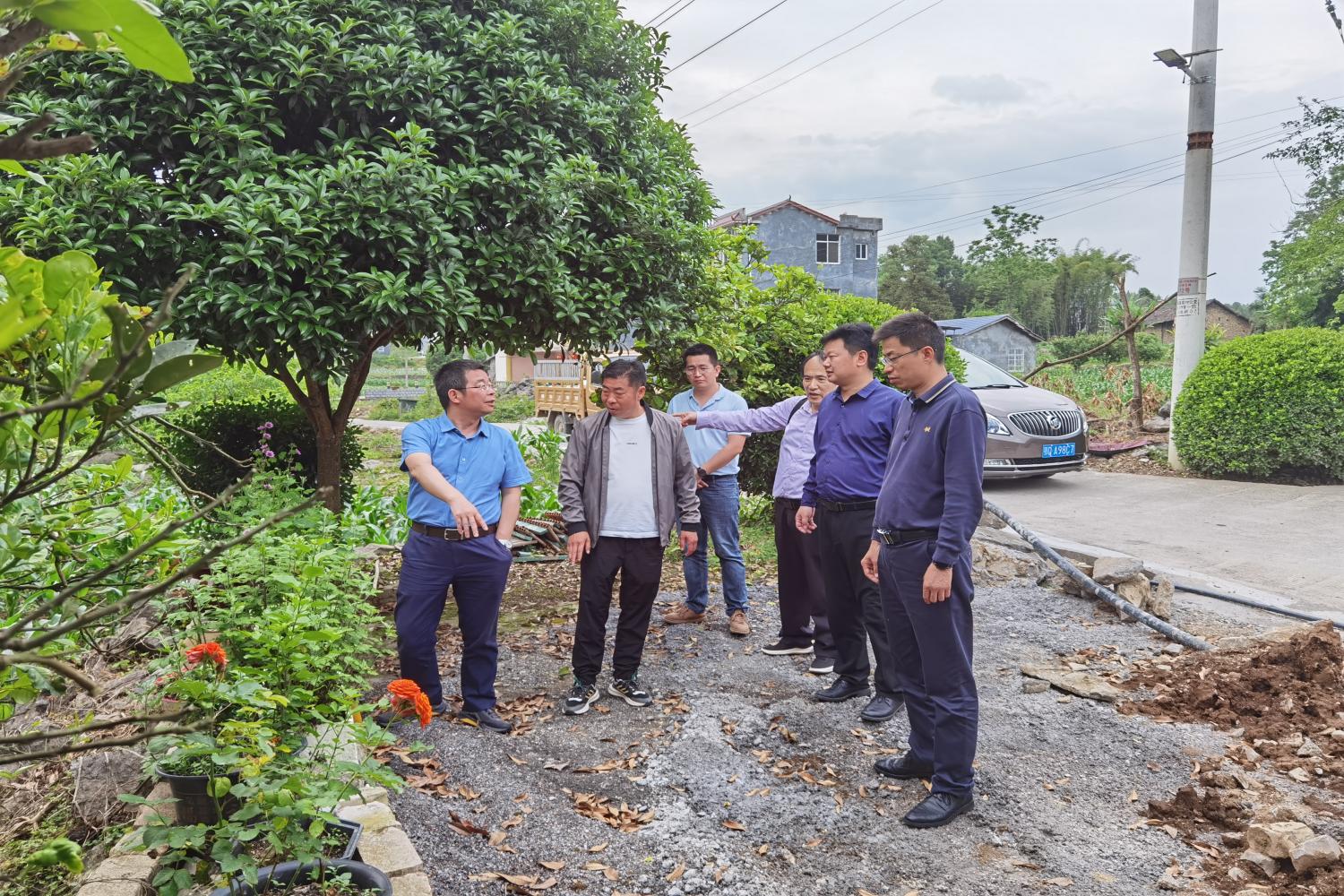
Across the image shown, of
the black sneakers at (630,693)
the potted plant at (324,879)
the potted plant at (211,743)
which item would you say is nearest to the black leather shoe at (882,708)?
the black sneakers at (630,693)

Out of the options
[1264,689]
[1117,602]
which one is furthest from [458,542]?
[1117,602]

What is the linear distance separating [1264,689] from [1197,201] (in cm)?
1009

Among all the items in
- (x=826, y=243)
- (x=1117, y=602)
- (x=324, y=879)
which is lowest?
(x=324, y=879)

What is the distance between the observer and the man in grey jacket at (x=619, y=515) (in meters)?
4.91

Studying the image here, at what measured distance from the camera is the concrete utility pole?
1246cm

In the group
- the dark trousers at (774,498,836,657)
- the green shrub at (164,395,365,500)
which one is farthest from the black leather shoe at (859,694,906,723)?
the green shrub at (164,395,365,500)

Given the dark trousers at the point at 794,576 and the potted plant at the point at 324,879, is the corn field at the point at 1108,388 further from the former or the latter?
the potted plant at the point at 324,879

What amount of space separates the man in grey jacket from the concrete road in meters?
4.53

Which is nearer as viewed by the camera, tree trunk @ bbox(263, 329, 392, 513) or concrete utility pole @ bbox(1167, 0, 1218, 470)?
tree trunk @ bbox(263, 329, 392, 513)

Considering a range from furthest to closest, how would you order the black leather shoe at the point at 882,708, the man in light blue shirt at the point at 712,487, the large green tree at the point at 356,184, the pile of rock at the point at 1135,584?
the man in light blue shirt at the point at 712,487, the pile of rock at the point at 1135,584, the black leather shoe at the point at 882,708, the large green tree at the point at 356,184

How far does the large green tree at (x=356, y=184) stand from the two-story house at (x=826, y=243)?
34173 millimetres

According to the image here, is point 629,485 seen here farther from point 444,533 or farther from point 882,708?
point 882,708

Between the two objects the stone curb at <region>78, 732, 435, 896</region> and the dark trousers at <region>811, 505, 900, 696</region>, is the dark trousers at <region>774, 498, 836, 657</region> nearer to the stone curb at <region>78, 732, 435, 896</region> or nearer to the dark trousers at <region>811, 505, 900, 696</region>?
the dark trousers at <region>811, 505, 900, 696</region>

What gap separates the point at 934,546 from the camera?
3791mm
